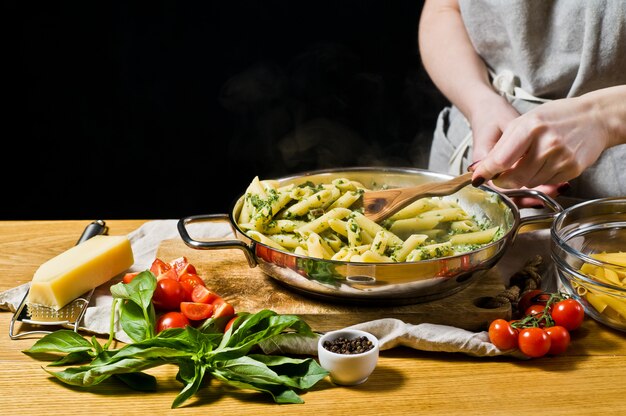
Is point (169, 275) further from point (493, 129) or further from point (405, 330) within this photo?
point (493, 129)

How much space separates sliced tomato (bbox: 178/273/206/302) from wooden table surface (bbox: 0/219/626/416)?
0.73ft

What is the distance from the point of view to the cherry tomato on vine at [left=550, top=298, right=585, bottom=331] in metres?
Result: 1.47

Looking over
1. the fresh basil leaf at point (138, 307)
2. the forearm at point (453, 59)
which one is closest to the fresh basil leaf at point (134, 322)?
the fresh basil leaf at point (138, 307)

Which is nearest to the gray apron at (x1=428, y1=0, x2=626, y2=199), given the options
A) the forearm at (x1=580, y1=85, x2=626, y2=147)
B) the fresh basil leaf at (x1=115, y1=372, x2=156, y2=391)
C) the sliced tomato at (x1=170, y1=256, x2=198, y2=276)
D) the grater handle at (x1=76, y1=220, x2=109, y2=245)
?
the forearm at (x1=580, y1=85, x2=626, y2=147)

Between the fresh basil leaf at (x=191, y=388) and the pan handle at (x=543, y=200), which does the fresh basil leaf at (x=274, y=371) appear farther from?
the pan handle at (x=543, y=200)

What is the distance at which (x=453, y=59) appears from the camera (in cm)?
223

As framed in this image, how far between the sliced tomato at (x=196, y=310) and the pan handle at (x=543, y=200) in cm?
71

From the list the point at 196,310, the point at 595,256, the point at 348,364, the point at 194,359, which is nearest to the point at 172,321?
the point at 196,310

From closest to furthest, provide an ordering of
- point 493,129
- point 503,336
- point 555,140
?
point 503,336
point 555,140
point 493,129

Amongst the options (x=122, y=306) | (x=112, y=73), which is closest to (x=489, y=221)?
(x=122, y=306)

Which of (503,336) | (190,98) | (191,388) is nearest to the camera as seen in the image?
(191,388)

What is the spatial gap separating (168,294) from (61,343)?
24 centimetres

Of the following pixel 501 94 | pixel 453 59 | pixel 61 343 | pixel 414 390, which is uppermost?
pixel 453 59

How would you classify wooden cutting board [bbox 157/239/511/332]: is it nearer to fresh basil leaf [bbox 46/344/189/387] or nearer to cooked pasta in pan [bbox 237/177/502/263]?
cooked pasta in pan [bbox 237/177/502/263]
